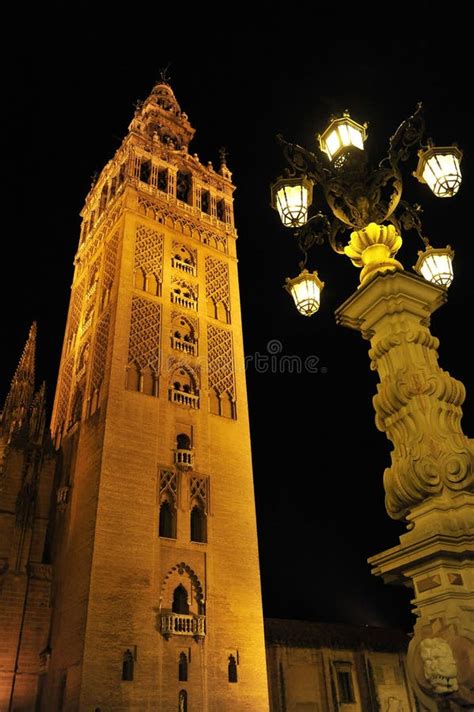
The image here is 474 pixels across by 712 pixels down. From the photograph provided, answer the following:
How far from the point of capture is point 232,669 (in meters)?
17.8

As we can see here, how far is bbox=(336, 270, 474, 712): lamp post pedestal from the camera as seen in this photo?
4.28m

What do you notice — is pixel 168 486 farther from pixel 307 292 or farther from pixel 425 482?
pixel 425 482

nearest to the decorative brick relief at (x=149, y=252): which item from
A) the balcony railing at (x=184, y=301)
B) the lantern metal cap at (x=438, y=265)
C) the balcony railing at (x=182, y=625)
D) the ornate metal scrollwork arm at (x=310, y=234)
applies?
the balcony railing at (x=184, y=301)

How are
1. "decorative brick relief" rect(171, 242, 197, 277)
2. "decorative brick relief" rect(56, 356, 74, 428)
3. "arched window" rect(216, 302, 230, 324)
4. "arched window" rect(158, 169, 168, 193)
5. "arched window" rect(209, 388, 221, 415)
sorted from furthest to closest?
"arched window" rect(158, 169, 168, 193)
"decorative brick relief" rect(171, 242, 197, 277)
"arched window" rect(216, 302, 230, 324)
"decorative brick relief" rect(56, 356, 74, 428)
"arched window" rect(209, 388, 221, 415)

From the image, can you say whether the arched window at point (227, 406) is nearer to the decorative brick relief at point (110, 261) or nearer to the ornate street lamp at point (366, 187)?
the decorative brick relief at point (110, 261)

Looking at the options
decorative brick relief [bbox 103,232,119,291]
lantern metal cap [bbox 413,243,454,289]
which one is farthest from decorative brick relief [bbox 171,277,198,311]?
lantern metal cap [bbox 413,243,454,289]

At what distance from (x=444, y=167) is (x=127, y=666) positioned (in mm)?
14973

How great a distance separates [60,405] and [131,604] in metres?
10.4

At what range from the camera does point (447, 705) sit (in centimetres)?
417

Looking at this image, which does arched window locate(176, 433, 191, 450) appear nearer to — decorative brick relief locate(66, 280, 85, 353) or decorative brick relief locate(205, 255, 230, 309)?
decorative brick relief locate(205, 255, 230, 309)

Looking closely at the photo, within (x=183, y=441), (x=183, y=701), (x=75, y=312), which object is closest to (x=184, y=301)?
(x=75, y=312)

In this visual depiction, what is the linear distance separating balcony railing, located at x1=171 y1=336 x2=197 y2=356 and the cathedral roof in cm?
1103

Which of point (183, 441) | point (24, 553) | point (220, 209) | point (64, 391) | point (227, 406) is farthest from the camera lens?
point (220, 209)

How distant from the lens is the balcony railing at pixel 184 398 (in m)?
21.8
